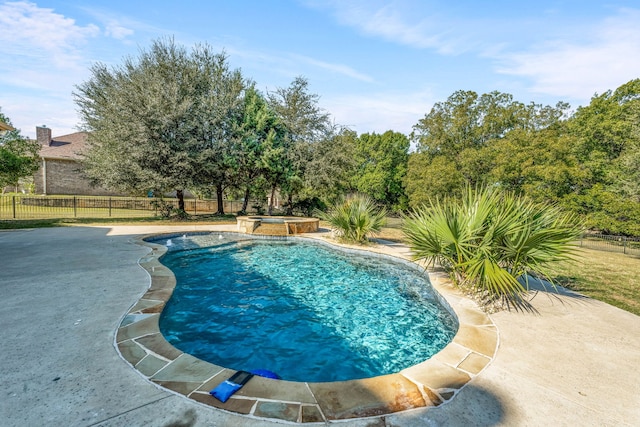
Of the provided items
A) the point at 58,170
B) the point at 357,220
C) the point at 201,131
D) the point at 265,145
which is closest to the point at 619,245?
the point at 357,220

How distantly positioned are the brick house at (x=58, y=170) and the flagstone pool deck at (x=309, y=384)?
85.7 ft

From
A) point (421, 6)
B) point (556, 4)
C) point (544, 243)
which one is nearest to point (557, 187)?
point (556, 4)

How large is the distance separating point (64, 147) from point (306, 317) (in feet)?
102

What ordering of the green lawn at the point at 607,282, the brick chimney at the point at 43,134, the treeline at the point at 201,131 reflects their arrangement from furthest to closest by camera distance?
the brick chimney at the point at 43,134, the treeline at the point at 201,131, the green lawn at the point at 607,282

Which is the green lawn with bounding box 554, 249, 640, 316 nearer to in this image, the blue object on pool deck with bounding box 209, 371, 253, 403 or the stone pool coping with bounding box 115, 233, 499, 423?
the stone pool coping with bounding box 115, 233, 499, 423

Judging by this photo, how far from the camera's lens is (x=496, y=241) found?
14.6 feet

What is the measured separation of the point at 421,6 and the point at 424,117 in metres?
18.0

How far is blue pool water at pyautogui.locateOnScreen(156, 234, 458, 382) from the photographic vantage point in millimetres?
3348

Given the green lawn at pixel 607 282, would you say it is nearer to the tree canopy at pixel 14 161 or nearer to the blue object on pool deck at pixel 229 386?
the blue object on pool deck at pixel 229 386

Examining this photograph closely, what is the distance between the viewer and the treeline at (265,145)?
1278 cm

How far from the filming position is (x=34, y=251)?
676 cm

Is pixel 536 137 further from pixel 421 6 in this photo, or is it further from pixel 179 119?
pixel 179 119

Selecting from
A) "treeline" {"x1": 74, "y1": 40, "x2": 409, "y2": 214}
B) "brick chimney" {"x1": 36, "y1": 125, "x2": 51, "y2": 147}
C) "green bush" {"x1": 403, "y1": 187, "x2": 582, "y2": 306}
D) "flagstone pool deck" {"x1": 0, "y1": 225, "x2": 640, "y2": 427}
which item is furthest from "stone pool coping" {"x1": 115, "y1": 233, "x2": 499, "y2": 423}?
"brick chimney" {"x1": 36, "y1": 125, "x2": 51, "y2": 147}

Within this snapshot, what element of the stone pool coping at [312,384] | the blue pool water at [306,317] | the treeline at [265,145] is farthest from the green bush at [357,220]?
the stone pool coping at [312,384]
